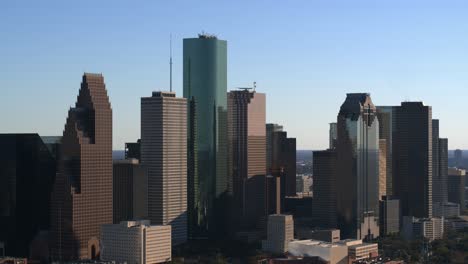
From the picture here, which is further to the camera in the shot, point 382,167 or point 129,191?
point 382,167

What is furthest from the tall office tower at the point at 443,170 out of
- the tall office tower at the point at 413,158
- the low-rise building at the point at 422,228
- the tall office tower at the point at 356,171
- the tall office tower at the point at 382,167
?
the tall office tower at the point at 356,171

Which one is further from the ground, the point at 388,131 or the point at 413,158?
the point at 388,131

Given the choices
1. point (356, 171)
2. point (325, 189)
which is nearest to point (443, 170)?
point (356, 171)

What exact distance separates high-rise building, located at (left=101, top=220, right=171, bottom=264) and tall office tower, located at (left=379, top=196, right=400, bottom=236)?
39.2m

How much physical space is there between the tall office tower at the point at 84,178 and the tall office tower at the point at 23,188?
3232 mm

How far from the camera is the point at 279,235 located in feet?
331

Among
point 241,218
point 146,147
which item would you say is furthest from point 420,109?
point 146,147

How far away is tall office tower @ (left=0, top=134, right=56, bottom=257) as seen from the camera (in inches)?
3639

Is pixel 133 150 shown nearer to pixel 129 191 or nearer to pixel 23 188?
pixel 129 191

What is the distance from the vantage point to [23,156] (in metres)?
93.4

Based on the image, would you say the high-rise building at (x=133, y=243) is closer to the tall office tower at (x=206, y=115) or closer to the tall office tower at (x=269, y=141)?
the tall office tower at (x=206, y=115)

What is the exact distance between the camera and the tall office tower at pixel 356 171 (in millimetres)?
116250

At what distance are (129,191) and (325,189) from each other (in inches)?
1199

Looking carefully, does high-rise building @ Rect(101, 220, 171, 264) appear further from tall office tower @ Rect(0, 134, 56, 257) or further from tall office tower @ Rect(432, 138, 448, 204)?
tall office tower @ Rect(432, 138, 448, 204)
